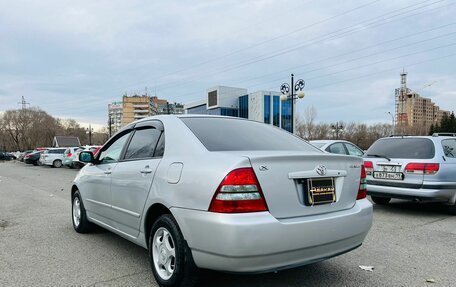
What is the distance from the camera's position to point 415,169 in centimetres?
678

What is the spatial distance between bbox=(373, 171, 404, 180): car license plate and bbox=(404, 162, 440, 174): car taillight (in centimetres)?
15

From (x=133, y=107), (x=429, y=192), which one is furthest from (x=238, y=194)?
(x=133, y=107)

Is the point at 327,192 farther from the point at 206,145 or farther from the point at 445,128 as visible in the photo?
the point at 445,128

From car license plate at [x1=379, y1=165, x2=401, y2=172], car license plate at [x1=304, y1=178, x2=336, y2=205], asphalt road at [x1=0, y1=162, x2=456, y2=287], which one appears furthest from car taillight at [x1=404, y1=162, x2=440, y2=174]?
car license plate at [x1=304, y1=178, x2=336, y2=205]

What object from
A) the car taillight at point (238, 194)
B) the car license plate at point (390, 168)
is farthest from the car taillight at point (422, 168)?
the car taillight at point (238, 194)

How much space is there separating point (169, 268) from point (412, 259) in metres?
2.86

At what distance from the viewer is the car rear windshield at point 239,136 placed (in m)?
3.48

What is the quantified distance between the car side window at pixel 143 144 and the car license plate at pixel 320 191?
1624 mm

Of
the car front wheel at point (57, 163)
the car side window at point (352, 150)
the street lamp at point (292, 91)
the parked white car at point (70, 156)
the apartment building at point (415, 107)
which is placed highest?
the apartment building at point (415, 107)

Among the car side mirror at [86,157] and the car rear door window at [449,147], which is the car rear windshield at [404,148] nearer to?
the car rear door window at [449,147]

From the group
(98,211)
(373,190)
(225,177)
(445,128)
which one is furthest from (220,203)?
(445,128)

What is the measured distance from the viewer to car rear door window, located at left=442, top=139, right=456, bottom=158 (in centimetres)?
702

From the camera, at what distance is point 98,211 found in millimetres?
4840

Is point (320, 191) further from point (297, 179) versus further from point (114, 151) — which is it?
point (114, 151)
